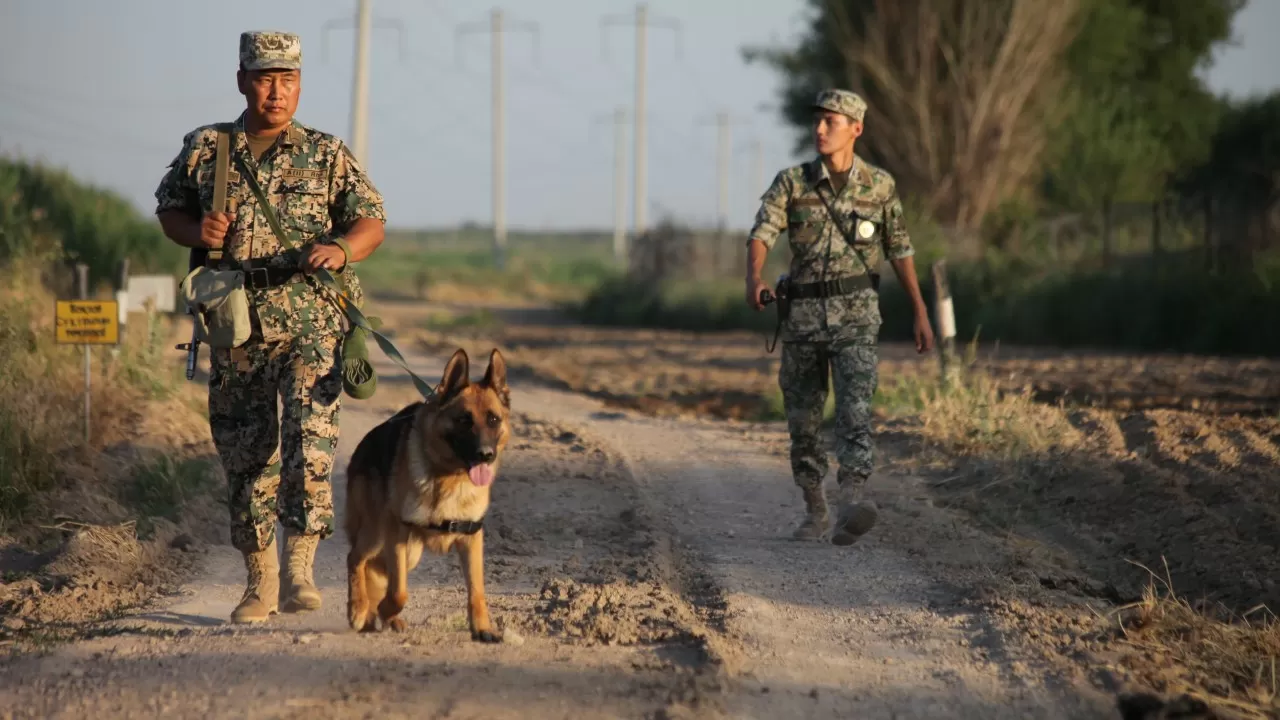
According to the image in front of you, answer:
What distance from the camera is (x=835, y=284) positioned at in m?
8.05

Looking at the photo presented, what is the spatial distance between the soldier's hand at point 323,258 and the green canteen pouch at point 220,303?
0.28 metres

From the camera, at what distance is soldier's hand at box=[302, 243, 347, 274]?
19.4ft

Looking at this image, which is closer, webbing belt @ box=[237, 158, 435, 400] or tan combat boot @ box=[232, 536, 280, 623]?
webbing belt @ box=[237, 158, 435, 400]

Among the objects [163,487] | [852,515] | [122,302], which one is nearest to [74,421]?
[163,487]

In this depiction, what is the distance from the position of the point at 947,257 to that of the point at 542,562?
20.7 m

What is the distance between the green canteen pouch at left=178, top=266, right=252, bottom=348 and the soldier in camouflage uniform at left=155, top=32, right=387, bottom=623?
11 cm

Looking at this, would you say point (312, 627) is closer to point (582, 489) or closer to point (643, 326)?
point (582, 489)

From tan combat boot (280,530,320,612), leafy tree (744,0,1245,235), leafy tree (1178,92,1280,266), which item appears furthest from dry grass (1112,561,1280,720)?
leafy tree (744,0,1245,235)

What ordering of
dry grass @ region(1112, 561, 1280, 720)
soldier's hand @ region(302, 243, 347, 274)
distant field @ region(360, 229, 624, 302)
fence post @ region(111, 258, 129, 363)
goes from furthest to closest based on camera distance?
1. distant field @ region(360, 229, 624, 302)
2. fence post @ region(111, 258, 129, 363)
3. soldier's hand @ region(302, 243, 347, 274)
4. dry grass @ region(1112, 561, 1280, 720)

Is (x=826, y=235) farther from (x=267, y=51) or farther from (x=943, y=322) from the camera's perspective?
(x=943, y=322)

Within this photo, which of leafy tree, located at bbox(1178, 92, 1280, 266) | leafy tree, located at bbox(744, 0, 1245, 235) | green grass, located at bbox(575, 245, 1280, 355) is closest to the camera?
green grass, located at bbox(575, 245, 1280, 355)

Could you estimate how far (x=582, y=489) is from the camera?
9984mm

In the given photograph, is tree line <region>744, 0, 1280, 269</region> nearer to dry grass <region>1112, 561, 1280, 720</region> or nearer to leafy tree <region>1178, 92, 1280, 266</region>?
leafy tree <region>1178, 92, 1280, 266</region>

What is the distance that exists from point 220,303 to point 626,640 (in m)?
2.03
